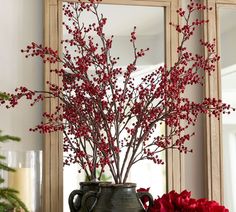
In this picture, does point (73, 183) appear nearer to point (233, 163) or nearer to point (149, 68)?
point (149, 68)

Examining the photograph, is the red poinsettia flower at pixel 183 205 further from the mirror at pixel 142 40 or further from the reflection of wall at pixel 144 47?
the reflection of wall at pixel 144 47

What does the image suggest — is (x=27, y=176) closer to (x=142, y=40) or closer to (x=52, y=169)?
(x=52, y=169)

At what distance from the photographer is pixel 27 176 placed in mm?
1896

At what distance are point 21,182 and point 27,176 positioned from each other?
0.03m

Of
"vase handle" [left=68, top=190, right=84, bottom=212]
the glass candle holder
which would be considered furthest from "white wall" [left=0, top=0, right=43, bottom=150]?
"vase handle" [left=68, top=190, right=84, bottom=212]

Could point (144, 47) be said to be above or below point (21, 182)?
above

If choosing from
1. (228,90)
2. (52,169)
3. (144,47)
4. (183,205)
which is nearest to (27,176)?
(52,169)

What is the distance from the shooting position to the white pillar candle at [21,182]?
1.87 m

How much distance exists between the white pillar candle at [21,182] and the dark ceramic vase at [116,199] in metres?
0.27

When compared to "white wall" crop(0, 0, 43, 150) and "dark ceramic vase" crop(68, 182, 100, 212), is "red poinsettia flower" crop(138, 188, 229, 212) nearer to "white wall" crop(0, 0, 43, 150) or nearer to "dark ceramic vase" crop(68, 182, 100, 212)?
"dark ceramic vase" crop(68, 182, 100, 212)

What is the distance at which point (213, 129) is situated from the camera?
225cm

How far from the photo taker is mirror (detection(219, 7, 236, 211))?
7.46 ft

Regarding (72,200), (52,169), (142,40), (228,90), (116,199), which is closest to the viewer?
(116,199)

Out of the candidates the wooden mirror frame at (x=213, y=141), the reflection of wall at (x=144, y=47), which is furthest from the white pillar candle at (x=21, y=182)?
the wooden mirror frame at (x=213, y=141)
